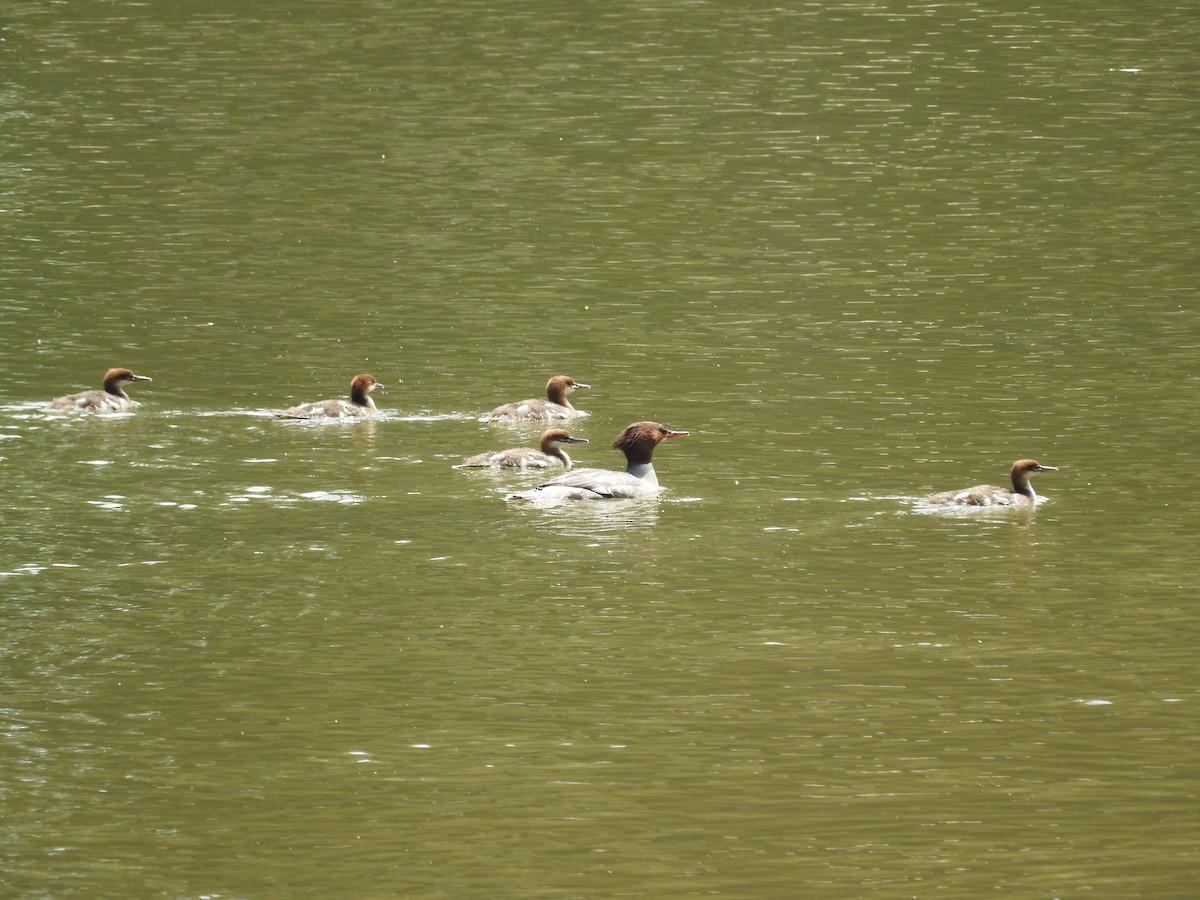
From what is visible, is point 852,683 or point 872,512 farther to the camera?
point 872,512

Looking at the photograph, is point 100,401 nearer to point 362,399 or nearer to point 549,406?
point 362,399

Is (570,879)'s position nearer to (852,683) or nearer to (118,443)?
(852,683)

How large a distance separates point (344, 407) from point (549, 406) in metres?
1.90

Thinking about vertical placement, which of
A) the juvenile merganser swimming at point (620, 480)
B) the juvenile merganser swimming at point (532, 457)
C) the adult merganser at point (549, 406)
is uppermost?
the juvenile merganser swimming at point (620, 480)

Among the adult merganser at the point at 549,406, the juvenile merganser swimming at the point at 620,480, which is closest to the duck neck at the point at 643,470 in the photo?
the juvenile merganser swimming at the point at 620,480

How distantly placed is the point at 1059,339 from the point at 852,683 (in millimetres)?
11922

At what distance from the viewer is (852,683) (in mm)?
14188

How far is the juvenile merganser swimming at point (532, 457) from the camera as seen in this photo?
798 inches

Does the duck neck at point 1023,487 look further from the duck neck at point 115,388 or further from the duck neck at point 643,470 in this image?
the duck neck at point 115,388

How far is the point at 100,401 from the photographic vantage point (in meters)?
22.6

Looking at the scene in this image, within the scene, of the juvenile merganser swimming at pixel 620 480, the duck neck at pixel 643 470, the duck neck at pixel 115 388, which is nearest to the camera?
the juvenile merganser swimming at pixel 620 480

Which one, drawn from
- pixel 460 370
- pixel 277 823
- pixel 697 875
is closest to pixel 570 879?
pixel 697 875

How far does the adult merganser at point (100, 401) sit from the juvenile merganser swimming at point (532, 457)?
3974mm

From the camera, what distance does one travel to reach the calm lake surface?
12.0 m
